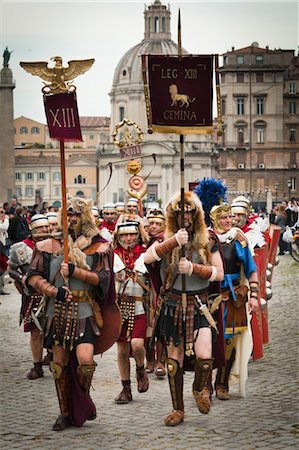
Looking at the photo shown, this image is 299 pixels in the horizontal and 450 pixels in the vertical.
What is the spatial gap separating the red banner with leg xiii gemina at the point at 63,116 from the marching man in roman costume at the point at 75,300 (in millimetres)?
508

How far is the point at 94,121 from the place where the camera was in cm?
18062

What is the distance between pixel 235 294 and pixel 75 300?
194 centimetres

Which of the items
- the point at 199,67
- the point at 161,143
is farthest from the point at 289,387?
the point at 161,143

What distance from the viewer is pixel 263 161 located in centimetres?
12125

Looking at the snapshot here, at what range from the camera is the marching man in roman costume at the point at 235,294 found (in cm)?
1040

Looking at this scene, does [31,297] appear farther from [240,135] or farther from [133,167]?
[240,135]

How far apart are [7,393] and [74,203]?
2210mm

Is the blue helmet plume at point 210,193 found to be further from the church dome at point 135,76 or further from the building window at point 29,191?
the building window at point 29,191

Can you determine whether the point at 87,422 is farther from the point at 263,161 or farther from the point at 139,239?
the point at 263,161

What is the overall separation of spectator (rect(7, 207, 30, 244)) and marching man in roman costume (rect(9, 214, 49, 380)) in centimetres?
1137

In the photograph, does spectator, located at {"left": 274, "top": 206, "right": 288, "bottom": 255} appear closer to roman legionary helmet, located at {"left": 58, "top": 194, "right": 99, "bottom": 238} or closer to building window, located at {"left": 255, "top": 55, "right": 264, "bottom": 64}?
roman legionary helmet, located at {"left": 58, "top": 194, "right": 99, "bottom": 238}

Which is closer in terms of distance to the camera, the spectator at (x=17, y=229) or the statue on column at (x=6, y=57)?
the spectator at (x=17, y=229)

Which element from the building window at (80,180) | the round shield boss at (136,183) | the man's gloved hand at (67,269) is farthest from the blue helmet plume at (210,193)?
the building window at (80,180)

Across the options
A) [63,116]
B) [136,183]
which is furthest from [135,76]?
[63,116]
